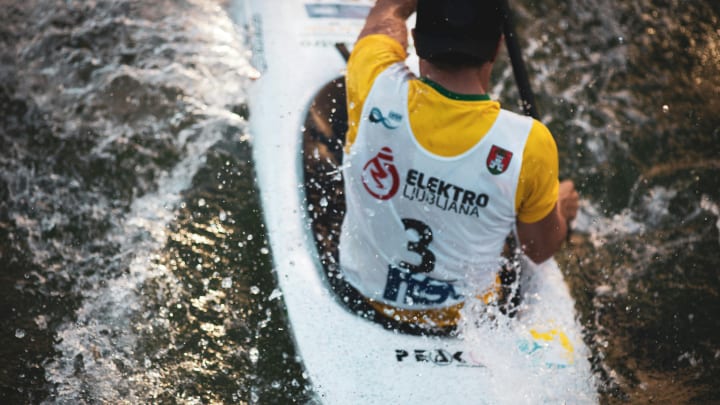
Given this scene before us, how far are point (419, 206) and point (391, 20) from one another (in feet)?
2.11

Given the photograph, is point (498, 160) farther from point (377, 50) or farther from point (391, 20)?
point (391, 20)

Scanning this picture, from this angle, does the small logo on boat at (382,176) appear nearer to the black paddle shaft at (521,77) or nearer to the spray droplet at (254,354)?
the spray droplet at (254,354)

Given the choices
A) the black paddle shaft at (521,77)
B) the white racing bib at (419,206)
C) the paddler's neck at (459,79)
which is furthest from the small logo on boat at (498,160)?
the black paddle shaft at (521,77)

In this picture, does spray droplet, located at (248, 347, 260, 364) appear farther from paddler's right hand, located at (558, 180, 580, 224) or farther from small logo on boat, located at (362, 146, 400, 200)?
paddler's right hand, located at (558, 180, 580, 224)

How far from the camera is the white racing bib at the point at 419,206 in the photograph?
1979 millimetres

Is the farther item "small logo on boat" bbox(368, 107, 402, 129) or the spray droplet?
the spray droplet

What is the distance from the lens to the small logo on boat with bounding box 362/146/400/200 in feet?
6.80

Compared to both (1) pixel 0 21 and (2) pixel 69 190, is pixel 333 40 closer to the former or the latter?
(2) pixel 69 190

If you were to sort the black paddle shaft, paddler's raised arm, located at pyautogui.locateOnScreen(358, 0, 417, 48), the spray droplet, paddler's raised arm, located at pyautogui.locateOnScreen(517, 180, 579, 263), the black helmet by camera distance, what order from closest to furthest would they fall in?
the black helmet < paddler's raised arm, located at pyautogui.locateOnScreen(517, 180, 579, 263) < paddler's raised arm, located at pyautogui.locateOnScreen(358, 0, 417, 48) < the spray droplet < the black paddle shaft

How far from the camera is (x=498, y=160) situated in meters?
1.96

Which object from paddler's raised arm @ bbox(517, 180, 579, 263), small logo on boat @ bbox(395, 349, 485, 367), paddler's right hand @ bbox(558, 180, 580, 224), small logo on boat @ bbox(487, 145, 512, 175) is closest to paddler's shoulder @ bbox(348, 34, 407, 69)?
small logo on boat @ bbox(487, 145, 512, 175)

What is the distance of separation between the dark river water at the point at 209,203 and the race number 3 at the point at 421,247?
48cm

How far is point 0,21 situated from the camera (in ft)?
13.9

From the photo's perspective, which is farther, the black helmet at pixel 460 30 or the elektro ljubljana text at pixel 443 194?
the elektro ljubljana text at pixel 443 194
